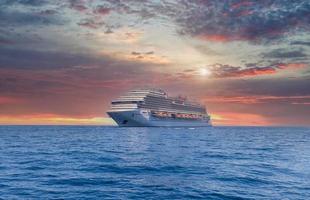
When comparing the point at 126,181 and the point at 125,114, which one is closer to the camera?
the point at 126,181

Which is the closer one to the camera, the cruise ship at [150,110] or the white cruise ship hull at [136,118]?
the white cruise ship hull at [136,118]

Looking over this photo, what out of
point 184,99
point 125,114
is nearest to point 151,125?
point 125,114

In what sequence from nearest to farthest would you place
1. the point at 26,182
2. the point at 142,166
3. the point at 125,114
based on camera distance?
1. the point at 26,182
2. the point at 142,166
3. the point at 125,114

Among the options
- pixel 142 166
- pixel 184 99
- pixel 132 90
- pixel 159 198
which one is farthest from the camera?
pixel 184 99

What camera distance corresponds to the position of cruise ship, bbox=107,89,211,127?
134750 millimetres

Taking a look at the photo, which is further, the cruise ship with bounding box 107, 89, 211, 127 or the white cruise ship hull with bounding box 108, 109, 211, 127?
the cruise ship with bounding box 107, 89, 211, 127

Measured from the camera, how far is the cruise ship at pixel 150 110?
442ft

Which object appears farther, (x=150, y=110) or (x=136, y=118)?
(x=150, y=110)

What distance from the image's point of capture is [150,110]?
141m

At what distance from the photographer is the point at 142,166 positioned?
2964cm

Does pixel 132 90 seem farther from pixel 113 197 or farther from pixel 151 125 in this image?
pixel 113 197

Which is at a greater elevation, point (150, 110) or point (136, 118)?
point (150, 110)

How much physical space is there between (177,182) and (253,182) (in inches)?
227

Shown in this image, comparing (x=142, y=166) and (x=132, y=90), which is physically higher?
(x=132, y=90)
